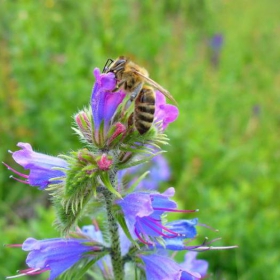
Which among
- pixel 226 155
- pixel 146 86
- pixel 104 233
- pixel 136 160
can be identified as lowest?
pixel 104 233

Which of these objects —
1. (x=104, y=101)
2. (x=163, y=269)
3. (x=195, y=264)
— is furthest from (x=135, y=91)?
(x=195, y=264)

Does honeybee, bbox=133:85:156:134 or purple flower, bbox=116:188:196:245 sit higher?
honeybee, bbox=133:85:156:134

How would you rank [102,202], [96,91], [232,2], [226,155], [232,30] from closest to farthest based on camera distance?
1. [96,91]
2. [102,202]
3. [226,155]
4. [232,30]
5. [232,2]

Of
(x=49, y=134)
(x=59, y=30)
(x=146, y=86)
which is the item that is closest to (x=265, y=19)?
(x=59, y=30)

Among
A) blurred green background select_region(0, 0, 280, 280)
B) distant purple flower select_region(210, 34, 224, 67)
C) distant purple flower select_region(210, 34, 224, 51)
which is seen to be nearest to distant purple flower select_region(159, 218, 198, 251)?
blurred green background select_region(0, 0, 280, 280)

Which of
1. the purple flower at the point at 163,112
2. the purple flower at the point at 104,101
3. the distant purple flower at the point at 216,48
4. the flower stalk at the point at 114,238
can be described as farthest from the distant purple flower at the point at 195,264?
the distant purple flower at the point at 216,48

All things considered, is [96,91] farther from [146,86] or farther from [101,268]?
[101,268]

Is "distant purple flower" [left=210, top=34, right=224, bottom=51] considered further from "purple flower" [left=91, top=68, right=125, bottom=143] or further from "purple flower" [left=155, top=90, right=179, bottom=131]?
"purple flower" [left=91, top=68, right=125, bottom=143]
